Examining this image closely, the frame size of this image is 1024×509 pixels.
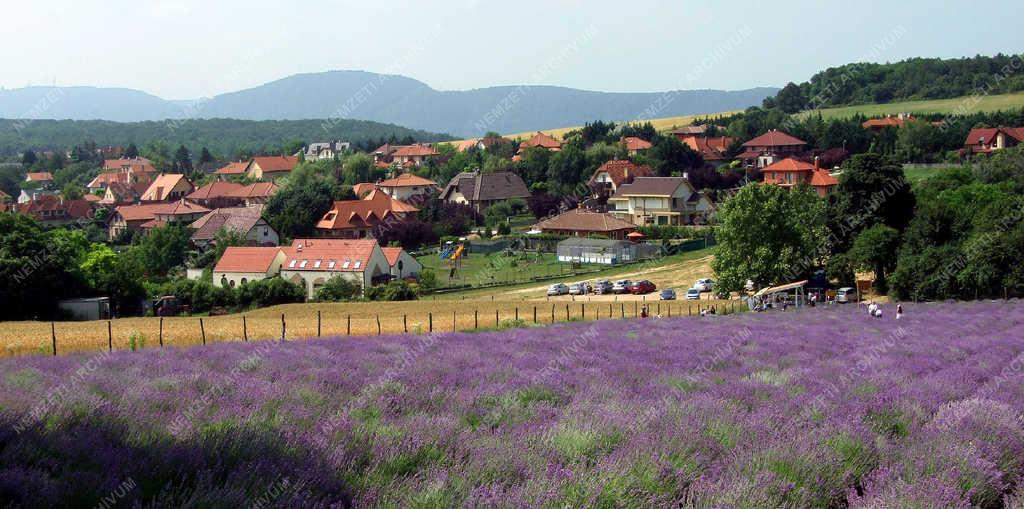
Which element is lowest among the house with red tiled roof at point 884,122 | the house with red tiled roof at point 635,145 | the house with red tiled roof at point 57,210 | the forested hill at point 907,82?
the house with red tiled roof at point 57,210

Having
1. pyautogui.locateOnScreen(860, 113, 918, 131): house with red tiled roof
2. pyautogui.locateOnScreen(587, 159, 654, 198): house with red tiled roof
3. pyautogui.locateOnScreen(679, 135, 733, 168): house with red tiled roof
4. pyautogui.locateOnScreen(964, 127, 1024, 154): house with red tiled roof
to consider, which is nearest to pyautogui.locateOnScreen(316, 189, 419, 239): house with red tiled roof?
pyautogui.locateOnScreen(587, 159, 654, 198): house with red tiled roof

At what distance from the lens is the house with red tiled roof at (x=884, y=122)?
389 ft

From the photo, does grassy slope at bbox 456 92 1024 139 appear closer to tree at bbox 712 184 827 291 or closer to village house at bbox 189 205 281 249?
tree at bbox 712 184 827 291

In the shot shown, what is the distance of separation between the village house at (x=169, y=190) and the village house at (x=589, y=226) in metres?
74.4

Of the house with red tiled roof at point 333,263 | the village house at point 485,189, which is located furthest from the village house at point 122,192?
the house with red tiled roof at point 333,263

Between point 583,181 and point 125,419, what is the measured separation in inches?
4088

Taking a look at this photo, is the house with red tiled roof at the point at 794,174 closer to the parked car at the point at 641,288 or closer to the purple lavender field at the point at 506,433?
the parked car at the point at 641,288

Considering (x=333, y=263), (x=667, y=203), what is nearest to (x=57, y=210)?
(x=333, y=263)

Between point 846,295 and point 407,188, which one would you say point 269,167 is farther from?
point 846,295

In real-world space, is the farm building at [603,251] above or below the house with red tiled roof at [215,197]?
below

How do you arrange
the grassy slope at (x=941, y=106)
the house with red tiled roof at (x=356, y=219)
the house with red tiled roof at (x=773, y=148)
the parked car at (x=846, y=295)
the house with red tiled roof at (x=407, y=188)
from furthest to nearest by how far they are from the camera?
the grassy slope at (x=941, y=106), the house with red tiled roof at (x=407, y=188), the house with red tiled roof at (x=773, y=148), the house with red tiled roof at (x=356, y=219), the parked car at (x=846, y=295)

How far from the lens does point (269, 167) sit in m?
164

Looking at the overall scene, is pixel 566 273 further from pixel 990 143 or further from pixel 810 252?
pixel 990 143

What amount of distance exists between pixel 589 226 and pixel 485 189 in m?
26.8
